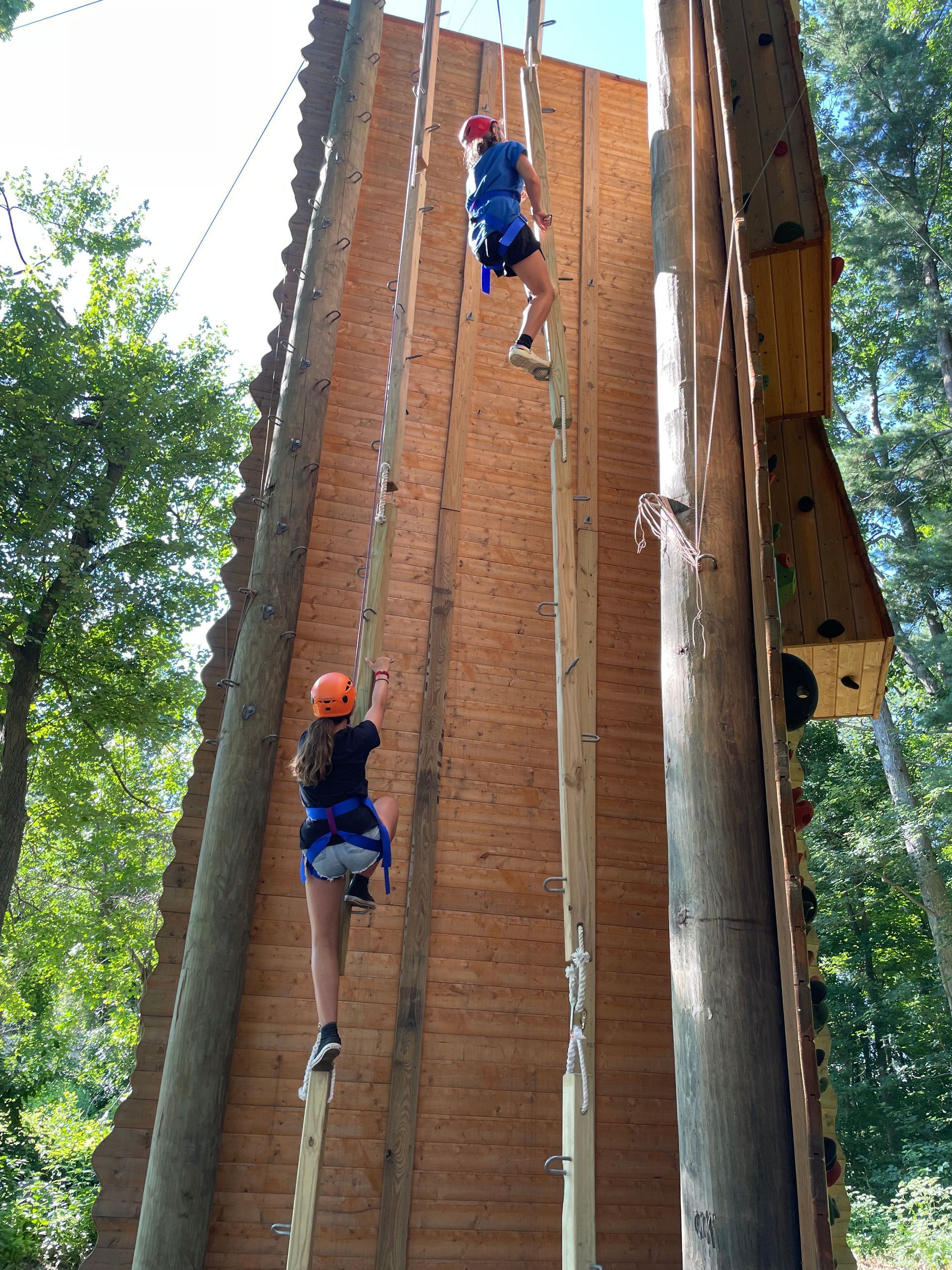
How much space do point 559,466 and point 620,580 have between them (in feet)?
7.23

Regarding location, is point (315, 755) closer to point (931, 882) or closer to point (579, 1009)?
point (579, 1009)

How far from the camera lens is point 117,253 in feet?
49.6

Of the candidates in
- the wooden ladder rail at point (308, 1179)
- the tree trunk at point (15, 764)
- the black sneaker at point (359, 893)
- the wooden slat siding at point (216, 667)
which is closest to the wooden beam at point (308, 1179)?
the wooden ladder rail at point (308, 1179)

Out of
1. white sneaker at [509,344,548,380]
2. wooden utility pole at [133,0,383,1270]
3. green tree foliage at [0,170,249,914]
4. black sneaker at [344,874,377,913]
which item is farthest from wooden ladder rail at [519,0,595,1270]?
green tree foliage at [0,170,249,914]

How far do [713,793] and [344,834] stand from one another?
1.52 metres

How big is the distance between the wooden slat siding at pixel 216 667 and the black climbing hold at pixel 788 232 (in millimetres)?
3364

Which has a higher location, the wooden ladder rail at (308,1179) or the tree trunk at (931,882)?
the tree trunk at (931,882)

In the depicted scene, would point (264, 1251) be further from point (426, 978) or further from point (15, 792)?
point (15, 792)

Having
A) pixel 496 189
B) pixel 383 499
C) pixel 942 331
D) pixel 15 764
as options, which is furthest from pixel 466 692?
pixel 942 331

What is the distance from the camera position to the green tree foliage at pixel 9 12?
9.79 metres

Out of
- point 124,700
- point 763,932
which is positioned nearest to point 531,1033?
point 763,932

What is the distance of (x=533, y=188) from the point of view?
416 centimetres

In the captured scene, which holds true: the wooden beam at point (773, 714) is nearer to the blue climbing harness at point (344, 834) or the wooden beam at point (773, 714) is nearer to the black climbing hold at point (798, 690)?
the black climbing hold at point (798, 690)

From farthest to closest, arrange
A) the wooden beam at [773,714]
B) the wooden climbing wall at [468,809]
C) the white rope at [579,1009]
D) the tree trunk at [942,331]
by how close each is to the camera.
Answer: the tree trunk at [942,331], the wooden climbing wall at [468,809], the white rope at [579,1009], the wooden beam at [773,714]
